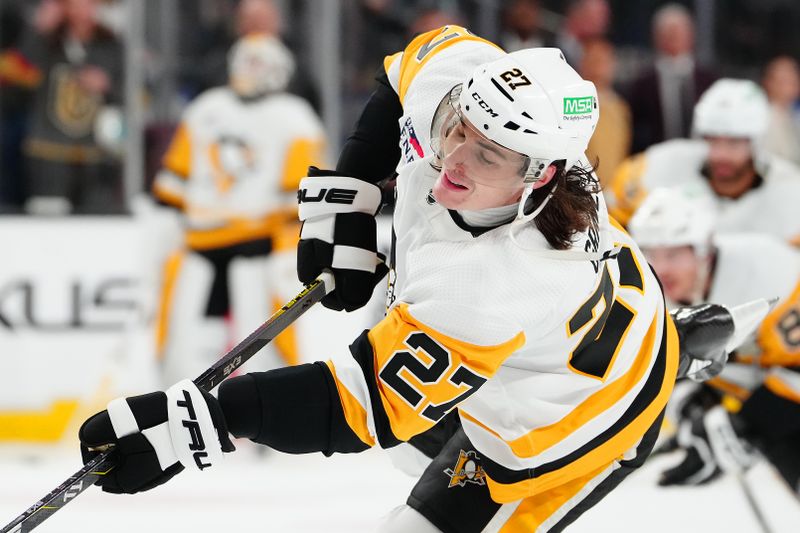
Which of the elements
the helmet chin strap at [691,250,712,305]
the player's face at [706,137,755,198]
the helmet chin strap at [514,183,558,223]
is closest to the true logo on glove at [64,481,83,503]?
the helmet chin strap at [514,183,558,223]

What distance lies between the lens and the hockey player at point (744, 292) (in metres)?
3.35

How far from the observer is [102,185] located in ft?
17.8

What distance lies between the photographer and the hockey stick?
2.00 metres

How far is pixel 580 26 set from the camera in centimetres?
567

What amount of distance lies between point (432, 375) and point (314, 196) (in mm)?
705

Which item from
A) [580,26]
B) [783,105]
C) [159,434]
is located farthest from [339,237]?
[783,105]

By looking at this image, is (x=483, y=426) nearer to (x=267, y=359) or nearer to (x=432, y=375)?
(x=432, y=375)

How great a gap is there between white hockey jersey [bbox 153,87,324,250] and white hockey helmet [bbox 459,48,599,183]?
3.42m

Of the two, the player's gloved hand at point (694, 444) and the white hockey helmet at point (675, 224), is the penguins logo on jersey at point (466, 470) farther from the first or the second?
the player's gloved hand at point (694, 444)

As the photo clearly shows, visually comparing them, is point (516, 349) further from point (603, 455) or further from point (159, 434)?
point (159, 434)

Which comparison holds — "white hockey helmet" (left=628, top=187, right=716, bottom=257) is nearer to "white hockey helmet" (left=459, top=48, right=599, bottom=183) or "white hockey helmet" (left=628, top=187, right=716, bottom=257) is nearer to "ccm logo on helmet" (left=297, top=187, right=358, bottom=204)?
"ccm logo on helmet" (left=297, top=187, right=358, bottom=204)

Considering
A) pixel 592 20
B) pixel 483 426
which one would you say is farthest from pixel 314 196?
pixel 592 20

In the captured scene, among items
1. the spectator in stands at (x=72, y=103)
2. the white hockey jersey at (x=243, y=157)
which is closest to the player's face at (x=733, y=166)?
the white hockey jersey at (x=243, y=157)

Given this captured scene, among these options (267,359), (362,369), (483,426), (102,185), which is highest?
(362,369)
